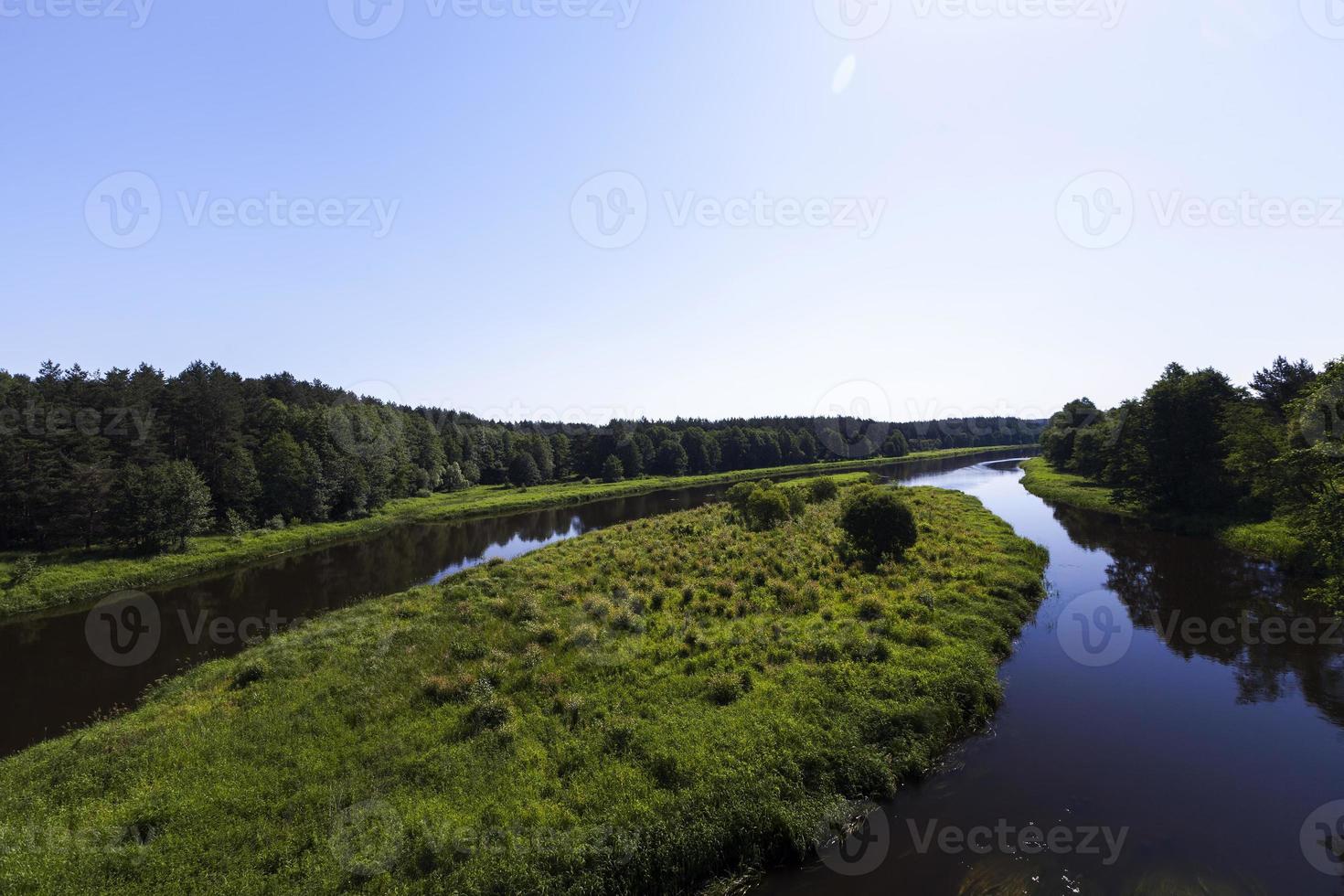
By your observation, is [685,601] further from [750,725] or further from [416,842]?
[416,842]

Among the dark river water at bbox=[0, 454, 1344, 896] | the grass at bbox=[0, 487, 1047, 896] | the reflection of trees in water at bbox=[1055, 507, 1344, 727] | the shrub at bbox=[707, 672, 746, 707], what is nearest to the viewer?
the grass at bbox=[0, 487, 1047, 896]

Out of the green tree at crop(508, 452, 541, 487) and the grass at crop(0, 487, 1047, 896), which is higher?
the green tree at crop(508, 452, 541, 487)

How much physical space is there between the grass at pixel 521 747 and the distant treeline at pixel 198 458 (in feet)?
110

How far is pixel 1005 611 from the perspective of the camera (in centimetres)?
2292

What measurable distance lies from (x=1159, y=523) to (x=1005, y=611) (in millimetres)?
33586

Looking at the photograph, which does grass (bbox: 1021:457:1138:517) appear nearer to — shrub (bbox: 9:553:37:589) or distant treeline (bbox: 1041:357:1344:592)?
distant treeline (bbox: 1041:357:1344:592)

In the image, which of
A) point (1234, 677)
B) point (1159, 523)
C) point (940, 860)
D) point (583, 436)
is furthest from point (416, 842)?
point (583, 436)

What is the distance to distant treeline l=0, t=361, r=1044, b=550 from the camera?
41.5m

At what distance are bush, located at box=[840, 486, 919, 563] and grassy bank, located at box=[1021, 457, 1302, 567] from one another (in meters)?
20.8

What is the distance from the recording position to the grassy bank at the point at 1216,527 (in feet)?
102

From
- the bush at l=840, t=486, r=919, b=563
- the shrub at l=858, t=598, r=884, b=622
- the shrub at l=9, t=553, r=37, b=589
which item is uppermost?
the shrub at l=9, t=553, r=37, b=589

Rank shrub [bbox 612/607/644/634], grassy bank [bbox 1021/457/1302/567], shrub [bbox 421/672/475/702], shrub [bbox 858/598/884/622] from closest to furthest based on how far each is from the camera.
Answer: shrub [bbox 421/672/475/702] → shrub [bbox 612/607/644/634] → shrub [bbox 858/598/884/622] → grassy bank [bbox 1021/457/1302/567]

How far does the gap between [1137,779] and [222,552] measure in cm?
6027

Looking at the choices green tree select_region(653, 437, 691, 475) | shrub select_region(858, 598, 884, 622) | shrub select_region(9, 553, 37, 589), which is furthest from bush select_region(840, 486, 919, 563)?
green tree select_region(653, 437, 691, 475)
